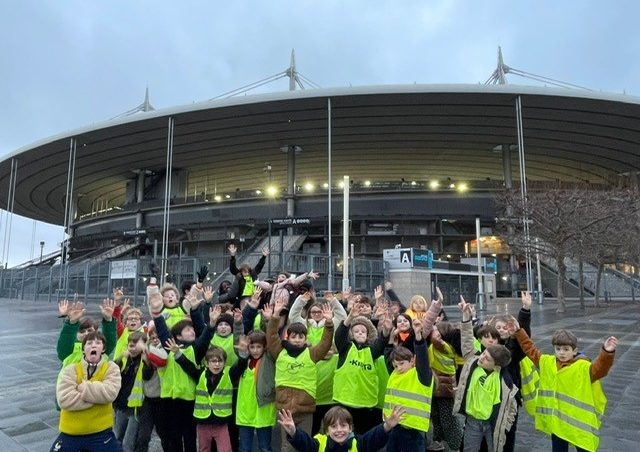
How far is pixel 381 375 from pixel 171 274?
18079 mm

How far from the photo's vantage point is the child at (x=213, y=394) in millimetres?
3918

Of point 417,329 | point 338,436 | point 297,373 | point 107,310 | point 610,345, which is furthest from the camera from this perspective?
point 107,310

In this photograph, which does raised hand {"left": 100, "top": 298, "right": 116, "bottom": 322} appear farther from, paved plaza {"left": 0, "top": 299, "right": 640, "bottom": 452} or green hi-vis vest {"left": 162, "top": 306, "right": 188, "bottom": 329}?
paved plaza {"left": 0, "top": 299, "right": 640, "bottom": 452}

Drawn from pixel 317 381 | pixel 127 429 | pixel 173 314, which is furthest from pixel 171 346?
pixel 317 381

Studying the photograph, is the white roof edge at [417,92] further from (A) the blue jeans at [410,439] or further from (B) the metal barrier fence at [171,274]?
(A) the blue jeans at [410,439]

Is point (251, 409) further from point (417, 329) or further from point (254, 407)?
point (417, 329)

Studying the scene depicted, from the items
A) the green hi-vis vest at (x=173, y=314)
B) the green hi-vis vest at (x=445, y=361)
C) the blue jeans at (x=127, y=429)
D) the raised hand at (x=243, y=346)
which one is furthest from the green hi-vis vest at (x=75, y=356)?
the green hi-vis vest at (x=445, y=361)

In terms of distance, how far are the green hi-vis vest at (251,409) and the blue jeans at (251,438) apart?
0.21 feet

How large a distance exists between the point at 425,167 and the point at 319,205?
1356cm

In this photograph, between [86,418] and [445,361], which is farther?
[445,361]

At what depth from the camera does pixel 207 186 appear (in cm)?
4847

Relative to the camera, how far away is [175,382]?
400cm

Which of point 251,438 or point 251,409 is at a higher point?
point 251,409

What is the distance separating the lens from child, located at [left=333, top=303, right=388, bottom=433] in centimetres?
389
